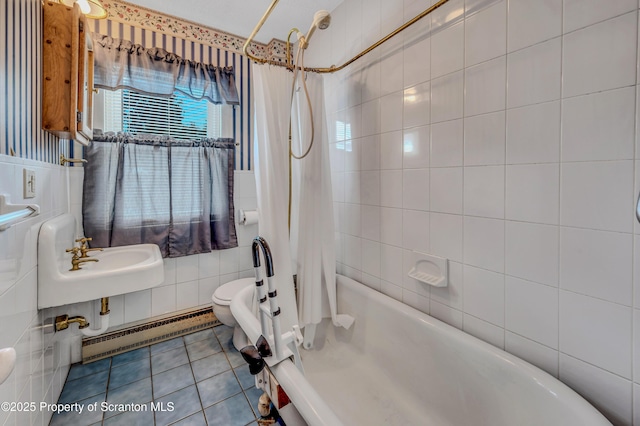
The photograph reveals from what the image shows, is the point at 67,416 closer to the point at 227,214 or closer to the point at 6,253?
the point at 6,253

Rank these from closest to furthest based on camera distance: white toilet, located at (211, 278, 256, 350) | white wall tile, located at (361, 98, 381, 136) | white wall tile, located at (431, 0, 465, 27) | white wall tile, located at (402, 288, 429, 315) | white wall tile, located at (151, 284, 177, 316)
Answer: white wall tile, located at (431, 0, 465, 27) → white wall tile, located at (402, 288, 429, 315) → white wall tile, located at (361, 98, 381, 136) → white toilet, located at (211, 278, 256, 350) → white wall tile, located at (151, 284, 177, 316)

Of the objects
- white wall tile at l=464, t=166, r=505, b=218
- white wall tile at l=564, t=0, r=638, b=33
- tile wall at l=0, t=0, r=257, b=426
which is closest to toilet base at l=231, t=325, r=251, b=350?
tile wall at l=0, t=0, r=257, b=426

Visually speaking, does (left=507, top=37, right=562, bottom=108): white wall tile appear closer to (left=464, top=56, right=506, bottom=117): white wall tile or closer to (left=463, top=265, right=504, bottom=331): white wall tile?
(left=464, top=56, right=506, bottom=117): white wall tile

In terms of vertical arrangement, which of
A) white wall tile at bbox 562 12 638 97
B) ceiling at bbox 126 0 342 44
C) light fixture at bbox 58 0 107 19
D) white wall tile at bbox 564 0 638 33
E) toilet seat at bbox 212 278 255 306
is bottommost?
toilet seat at bbox 212 278 255 306

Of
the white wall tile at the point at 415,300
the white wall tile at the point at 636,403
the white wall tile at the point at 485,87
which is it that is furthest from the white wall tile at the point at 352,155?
the white wall tile at the point at 636,403

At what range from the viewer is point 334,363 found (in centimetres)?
164

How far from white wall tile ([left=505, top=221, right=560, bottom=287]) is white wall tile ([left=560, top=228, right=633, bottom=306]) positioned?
0.08 ft

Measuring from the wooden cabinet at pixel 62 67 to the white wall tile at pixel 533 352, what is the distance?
216 cm

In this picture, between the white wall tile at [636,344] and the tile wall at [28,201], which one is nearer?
the white wall tile at [636,344]

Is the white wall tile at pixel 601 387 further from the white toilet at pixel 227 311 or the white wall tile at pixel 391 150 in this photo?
the white toilet at pixel 227 311

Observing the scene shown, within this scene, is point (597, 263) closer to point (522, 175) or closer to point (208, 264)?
point (522, 175)

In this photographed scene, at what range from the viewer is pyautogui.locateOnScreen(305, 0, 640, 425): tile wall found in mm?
834

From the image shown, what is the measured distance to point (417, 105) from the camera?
1.39 meters

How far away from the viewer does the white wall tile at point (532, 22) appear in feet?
3.07
